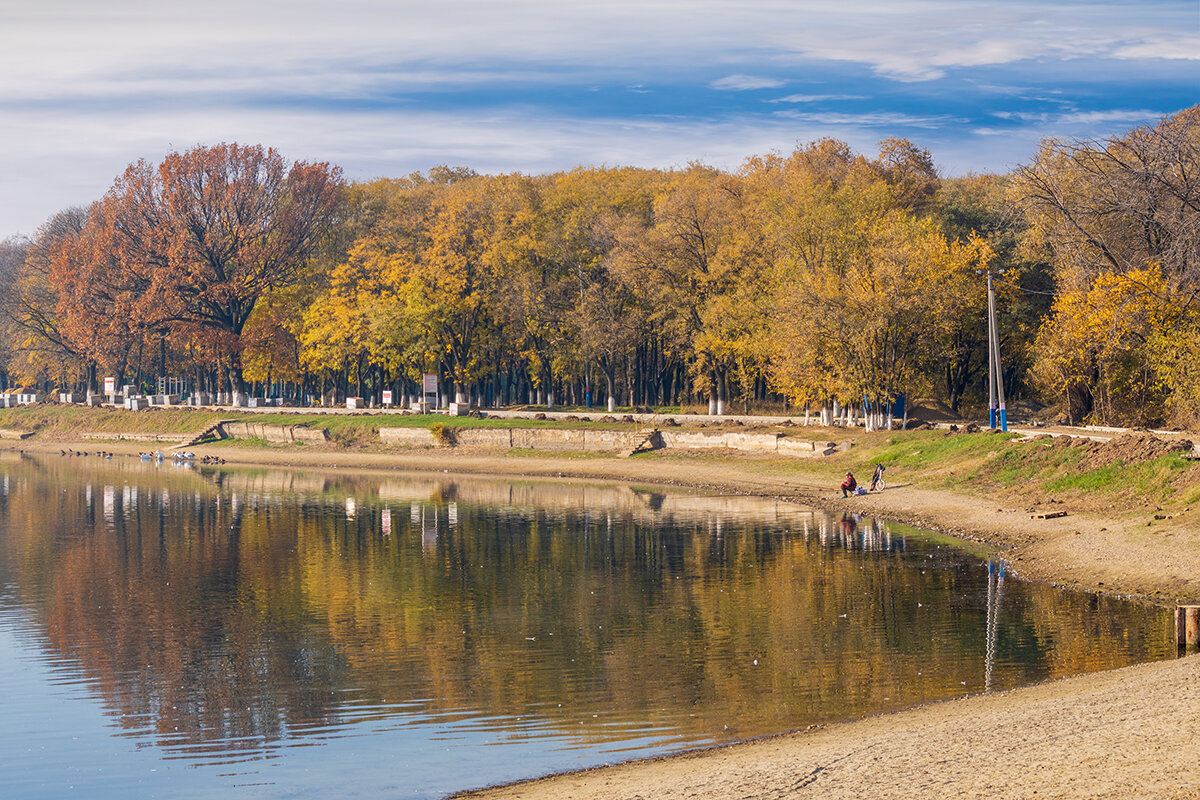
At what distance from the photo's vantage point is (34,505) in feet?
177

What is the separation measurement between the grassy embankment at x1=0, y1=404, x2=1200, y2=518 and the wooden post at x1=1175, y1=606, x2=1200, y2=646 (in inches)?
468

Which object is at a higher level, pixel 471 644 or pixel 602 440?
pixel 602 440

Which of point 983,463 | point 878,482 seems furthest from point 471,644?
point 983,463

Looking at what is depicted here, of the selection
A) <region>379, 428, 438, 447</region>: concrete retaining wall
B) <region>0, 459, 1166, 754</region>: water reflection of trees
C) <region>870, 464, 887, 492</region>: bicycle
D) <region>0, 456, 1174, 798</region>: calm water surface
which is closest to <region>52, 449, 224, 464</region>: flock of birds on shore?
<region>379, 428, 438, 447</region>: concrete retaining wall

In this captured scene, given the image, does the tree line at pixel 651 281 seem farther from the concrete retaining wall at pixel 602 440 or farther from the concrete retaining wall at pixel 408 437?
the concrete retaining wall at pixel 408 437

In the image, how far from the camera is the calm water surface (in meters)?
16.2

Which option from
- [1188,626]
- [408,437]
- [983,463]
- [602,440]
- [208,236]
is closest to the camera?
[1188,626]

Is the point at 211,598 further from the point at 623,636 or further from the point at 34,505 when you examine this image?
the point at 34,505

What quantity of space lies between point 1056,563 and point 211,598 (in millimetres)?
22207

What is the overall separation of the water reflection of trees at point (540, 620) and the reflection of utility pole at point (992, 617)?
11cm

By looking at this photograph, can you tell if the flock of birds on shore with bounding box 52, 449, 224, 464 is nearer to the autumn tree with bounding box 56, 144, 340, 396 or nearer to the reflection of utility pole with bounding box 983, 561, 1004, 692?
the autumn tree with bounding box 56, 144, 340, 396

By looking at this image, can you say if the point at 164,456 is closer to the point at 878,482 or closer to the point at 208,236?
the point at 208,236

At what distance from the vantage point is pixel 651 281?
72875 millimetres

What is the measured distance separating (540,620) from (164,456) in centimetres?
6691
